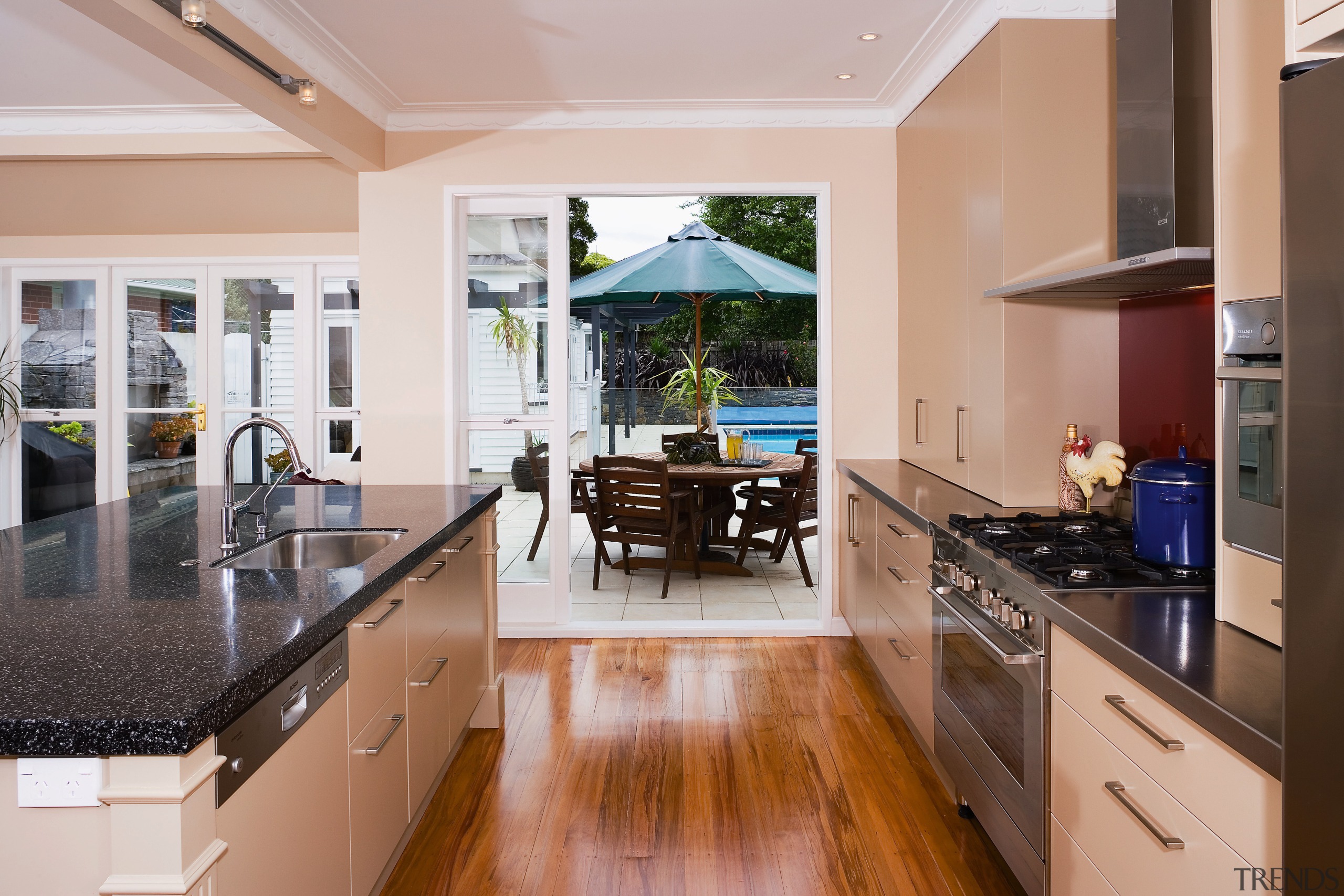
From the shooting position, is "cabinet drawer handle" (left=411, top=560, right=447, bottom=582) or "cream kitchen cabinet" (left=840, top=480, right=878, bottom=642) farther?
"cream kitchen cabinet" (left=840, top=480, right=878, bottom=642)

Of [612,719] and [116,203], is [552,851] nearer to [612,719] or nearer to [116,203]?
[612,719]

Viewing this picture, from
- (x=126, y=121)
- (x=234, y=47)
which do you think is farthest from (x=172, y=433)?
(x=234, y=47)

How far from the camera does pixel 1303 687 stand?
3.35 feet

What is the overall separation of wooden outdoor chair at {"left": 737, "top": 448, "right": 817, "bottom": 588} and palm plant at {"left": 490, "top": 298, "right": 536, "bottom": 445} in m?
1.72

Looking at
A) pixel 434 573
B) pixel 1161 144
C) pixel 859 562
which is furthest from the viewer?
pixel 859 562

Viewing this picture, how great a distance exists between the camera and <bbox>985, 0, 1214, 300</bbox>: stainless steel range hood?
2.16 m

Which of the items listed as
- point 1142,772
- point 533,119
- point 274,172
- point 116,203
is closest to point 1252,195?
point 1142,772

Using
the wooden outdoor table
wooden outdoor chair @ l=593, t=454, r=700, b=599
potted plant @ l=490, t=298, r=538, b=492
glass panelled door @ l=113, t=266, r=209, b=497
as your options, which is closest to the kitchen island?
potted plant @ l=490, t=298, r=538, b=492

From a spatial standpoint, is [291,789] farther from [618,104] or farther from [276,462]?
[276,462]

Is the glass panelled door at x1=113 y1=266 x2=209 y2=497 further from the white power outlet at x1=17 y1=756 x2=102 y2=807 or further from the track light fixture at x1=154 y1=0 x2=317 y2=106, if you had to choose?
the white power outlet at x1=17 y1=756 x2=102 y2=807

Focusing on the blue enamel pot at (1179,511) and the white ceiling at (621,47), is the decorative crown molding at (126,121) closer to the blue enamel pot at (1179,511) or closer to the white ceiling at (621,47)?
the white ceiling at (621,47)

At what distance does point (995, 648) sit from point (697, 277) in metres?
4.61

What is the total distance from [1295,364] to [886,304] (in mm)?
3380

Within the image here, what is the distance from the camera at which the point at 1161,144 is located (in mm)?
2252
